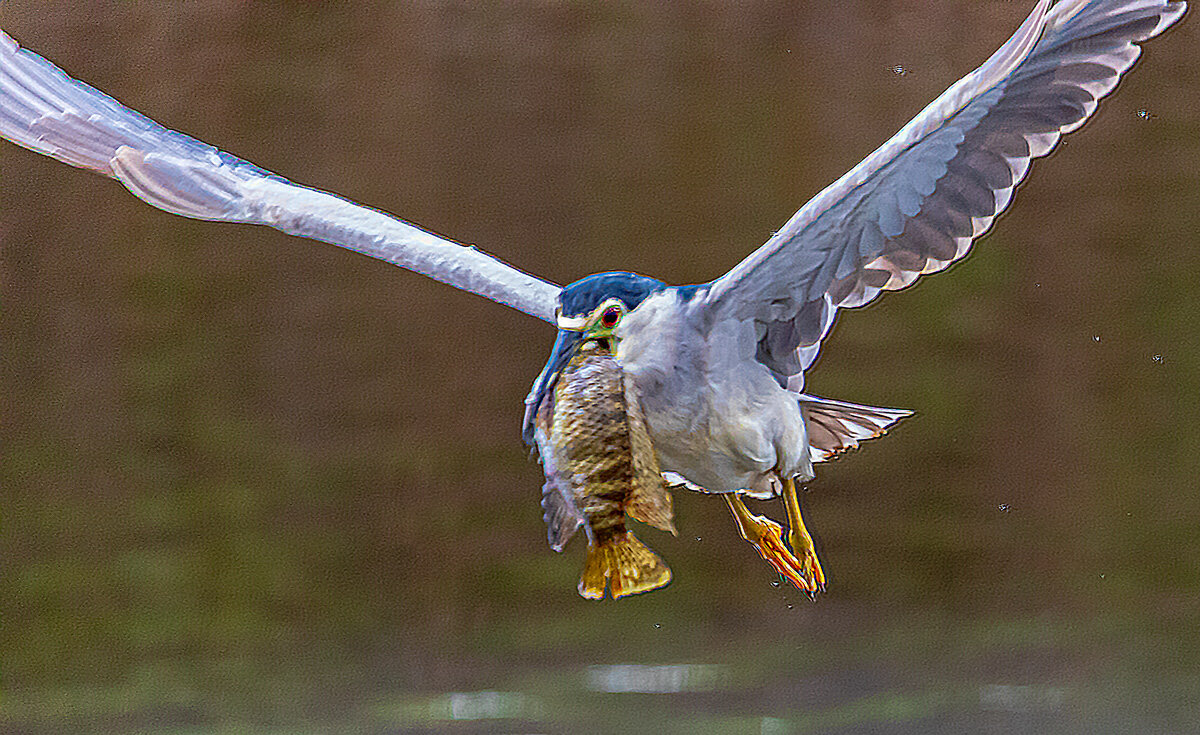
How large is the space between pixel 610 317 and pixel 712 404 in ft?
0.58

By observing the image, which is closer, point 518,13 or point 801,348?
point 801,348

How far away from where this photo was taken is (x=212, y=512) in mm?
2256

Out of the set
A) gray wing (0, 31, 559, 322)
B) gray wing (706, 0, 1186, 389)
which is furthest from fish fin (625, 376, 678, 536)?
gray wing (0, 31, 559, 322)

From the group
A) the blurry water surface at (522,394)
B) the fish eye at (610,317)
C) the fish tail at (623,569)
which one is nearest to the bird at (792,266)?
the fish eye at (610,317)

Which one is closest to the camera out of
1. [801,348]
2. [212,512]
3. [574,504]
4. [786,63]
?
[574,504]

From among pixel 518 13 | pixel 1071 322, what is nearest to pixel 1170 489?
pixel 1071 322

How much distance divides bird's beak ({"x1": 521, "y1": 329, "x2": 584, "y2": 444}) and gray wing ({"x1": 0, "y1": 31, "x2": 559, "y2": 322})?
273mm

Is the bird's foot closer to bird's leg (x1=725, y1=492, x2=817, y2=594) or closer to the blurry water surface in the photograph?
bird's leg (x1=725, y1=492, x2=817, y2=594)

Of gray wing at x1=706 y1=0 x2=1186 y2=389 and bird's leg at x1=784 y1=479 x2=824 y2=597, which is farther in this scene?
bird's leg at x1=784 y1=479 x2=824 y2=597

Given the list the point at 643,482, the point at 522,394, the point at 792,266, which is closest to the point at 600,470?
the point at 643,482

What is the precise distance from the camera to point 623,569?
1.07 m

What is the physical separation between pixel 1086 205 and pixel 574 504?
4.68 ft

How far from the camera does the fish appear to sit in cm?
108

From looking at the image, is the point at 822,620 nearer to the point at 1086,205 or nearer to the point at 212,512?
the point at 1086,205
